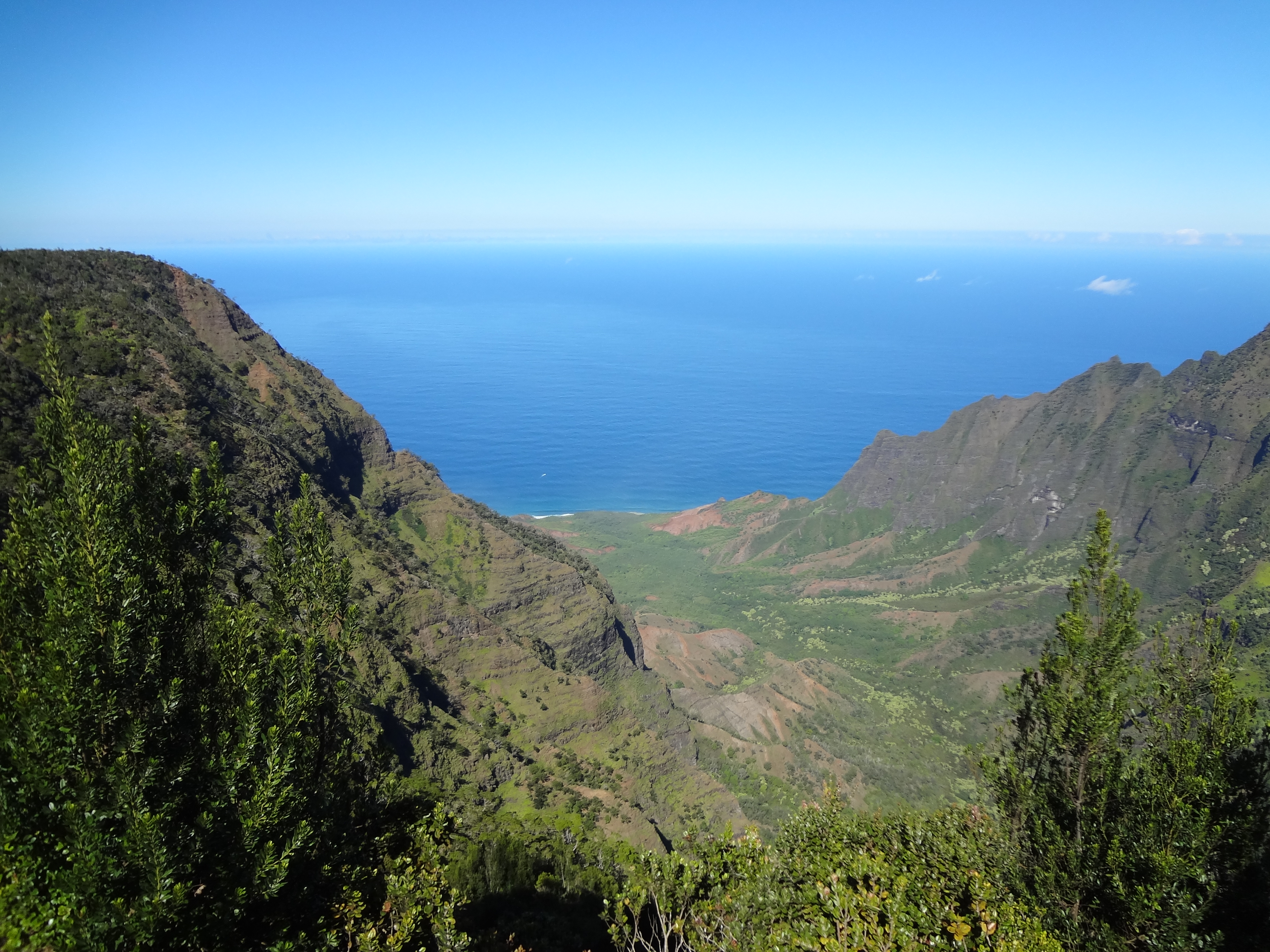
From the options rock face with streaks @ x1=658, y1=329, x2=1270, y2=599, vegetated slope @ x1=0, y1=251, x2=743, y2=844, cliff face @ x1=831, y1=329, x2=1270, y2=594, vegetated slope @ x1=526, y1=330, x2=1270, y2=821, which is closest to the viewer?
vegetated slope @ x1=0, y1=251, x2=743, y2=844

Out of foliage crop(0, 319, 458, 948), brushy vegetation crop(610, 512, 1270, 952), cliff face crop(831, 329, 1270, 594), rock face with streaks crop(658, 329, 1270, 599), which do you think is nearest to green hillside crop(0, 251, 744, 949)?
foliage crop(0, 319, 458, 948)

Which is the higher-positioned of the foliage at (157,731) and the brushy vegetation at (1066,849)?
the foliage at (157,731)

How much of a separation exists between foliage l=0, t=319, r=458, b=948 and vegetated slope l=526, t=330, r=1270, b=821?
49.7m

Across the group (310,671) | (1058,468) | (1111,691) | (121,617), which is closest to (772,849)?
(1111,691)

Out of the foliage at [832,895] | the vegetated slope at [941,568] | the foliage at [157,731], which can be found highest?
the foliage at [157,731]

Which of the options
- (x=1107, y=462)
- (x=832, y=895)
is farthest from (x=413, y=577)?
(x=1107, y=462)

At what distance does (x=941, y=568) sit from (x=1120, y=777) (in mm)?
100211

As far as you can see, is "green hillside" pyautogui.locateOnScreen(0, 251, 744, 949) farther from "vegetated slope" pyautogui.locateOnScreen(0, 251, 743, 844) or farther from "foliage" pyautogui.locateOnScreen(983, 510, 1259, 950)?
"foliage" pyautogui.locateOnScreen(983, 510, 1259, 950)

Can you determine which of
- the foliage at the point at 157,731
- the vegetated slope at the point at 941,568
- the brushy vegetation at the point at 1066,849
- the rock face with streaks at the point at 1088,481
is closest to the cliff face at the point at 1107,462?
the rock face with streaks at the point at 1088,481

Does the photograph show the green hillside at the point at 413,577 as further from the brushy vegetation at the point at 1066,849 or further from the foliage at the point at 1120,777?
the foliage at the point at 1120,777

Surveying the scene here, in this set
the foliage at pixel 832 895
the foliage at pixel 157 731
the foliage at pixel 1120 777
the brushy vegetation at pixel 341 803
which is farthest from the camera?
the foliage at pixel 1120 777

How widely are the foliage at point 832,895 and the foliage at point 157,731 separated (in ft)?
18.7

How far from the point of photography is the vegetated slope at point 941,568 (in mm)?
70062

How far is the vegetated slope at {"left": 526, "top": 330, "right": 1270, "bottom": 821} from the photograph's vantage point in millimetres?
70062
